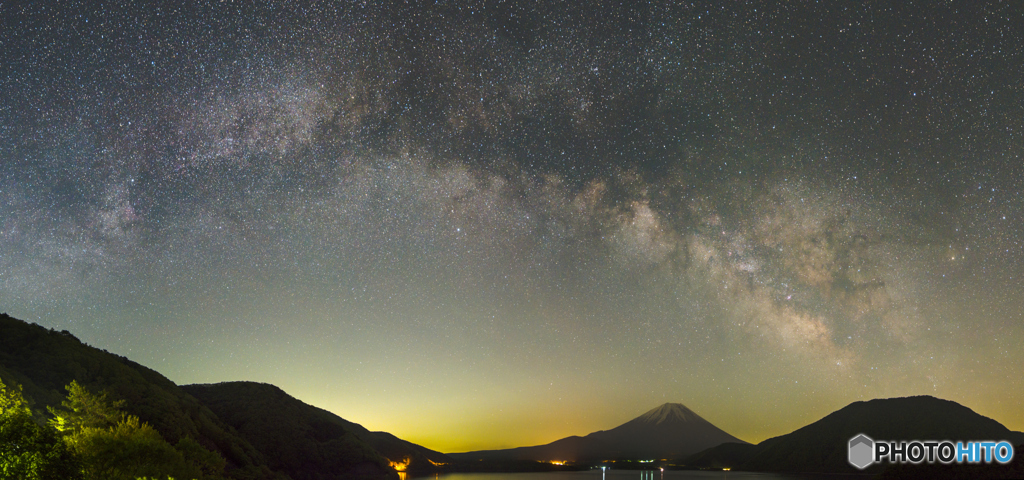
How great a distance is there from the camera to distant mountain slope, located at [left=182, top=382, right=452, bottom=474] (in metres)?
153

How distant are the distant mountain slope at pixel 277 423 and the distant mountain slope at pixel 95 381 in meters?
29.3

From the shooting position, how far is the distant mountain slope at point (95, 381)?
298 feet

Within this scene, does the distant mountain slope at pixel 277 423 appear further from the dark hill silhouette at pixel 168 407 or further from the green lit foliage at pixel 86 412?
the green lit foliage at pixel 86 412

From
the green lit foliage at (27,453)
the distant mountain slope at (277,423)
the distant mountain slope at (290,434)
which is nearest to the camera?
the green lit foliage at (27,453)

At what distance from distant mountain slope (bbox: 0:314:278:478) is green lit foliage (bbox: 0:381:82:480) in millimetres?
58426

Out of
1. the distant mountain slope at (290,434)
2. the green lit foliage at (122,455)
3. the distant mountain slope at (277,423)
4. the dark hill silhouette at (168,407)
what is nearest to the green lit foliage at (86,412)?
the dark hill silhouette at (168,407)

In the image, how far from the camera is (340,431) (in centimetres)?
18638

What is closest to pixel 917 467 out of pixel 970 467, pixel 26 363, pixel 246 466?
pixel 970 467

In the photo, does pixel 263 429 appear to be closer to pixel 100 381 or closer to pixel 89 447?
pixel 100 381

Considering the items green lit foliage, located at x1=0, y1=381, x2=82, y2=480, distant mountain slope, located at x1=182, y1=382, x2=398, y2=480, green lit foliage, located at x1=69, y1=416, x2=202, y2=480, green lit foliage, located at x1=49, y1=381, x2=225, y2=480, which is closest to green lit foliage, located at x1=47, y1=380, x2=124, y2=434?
green lit foliage, located at x1=49, y1=381, x2=225, y2=480

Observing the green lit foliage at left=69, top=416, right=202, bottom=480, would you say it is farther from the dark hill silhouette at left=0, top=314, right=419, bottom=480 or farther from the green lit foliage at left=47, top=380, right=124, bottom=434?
the dark hill silhouette at left=0, top=314, right=419, bottom=480

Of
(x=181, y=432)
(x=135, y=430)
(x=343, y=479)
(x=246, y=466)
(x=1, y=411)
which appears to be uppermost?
(x=1, y=411)

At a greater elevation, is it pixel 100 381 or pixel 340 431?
pixel 100 381

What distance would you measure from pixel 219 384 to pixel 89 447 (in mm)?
164081
